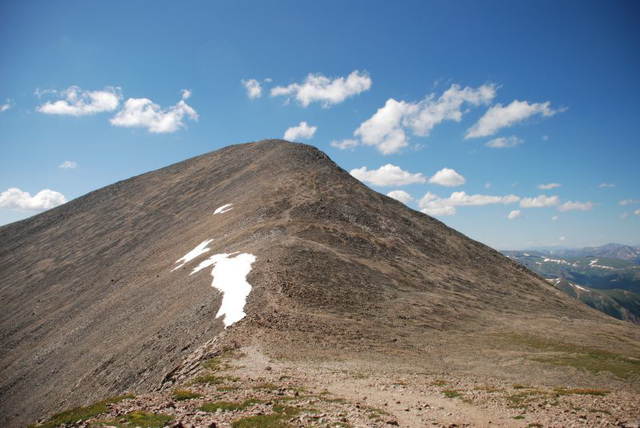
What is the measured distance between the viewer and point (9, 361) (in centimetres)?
4903

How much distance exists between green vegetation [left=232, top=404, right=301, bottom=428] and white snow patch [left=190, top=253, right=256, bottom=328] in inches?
701

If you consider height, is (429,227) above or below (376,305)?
above

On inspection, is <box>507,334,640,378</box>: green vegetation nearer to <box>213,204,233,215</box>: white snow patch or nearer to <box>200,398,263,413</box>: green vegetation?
<box>200,398,263,413</box>: green vegetation

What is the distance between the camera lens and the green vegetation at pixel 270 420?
14.2 meters

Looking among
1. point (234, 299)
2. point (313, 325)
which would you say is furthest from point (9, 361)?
point (313, 325)

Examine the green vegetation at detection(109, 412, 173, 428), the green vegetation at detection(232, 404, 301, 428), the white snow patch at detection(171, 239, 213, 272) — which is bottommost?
the green vegetation at detection(232, 404, 301, 428)

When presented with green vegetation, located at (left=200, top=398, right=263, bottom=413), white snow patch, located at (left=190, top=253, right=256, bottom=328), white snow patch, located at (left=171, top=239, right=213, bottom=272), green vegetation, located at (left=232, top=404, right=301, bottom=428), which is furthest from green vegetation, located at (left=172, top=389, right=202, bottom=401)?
white snow patch, located at (left=171, top=239, right=213, bottom=272)

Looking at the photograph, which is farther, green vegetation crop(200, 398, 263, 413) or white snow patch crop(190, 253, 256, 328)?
white snow patch crop(190, 253, 256, 328)

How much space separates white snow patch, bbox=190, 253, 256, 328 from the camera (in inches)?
1366

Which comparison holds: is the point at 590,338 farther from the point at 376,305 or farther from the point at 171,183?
the point at 171,183

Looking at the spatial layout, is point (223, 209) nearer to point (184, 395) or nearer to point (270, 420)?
point (184, 395)

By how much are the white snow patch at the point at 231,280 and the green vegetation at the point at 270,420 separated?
58.4ft

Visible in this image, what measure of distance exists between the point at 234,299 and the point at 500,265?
65554mm

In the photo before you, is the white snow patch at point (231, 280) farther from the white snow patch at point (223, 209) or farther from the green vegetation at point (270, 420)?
the white snow patch at point (223, 209)
